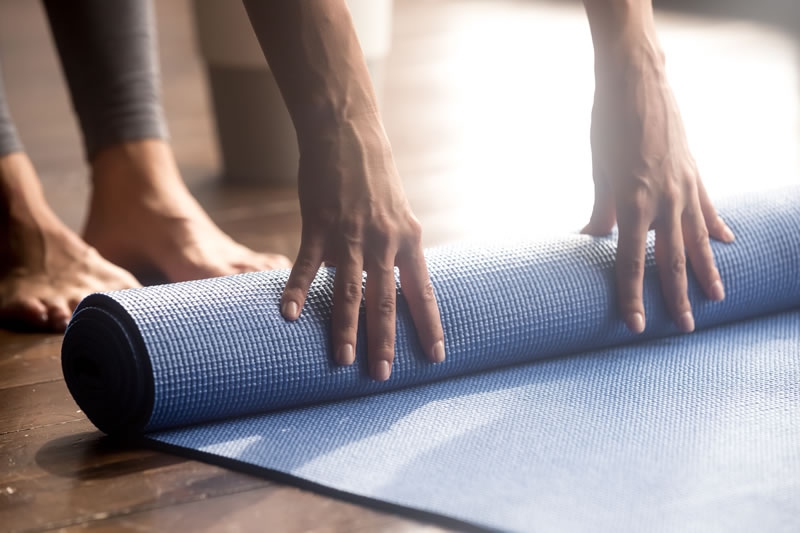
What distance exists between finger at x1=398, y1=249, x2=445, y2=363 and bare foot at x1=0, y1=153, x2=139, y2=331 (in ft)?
1.85

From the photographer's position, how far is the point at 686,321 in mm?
1319

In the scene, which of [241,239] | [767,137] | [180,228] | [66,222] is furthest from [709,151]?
[66,222]

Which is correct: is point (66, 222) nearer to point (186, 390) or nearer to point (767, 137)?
point (186, 390)

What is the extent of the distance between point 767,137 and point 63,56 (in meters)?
1.44

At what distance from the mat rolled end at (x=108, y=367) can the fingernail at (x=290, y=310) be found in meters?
0.15

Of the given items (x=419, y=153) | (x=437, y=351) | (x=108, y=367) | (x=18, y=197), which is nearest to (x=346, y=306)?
(x=437, y=351)

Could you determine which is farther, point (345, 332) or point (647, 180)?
point (647, 180)

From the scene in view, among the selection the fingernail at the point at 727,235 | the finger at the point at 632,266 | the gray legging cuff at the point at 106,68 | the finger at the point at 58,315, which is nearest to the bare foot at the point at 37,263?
the finger at the point at 58,315

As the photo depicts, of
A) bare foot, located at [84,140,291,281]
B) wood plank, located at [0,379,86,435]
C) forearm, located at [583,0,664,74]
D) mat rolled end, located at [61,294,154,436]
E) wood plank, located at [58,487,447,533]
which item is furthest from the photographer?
bare foot, located at [84,140,291,281]

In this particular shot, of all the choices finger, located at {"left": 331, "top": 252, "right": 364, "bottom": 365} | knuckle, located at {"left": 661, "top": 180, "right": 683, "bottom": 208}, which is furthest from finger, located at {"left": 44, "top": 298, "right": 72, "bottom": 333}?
knuckle, located at {"left": 661, "top": 180, "right": 683, "bottom": 208}

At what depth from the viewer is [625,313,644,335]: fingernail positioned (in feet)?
4.23

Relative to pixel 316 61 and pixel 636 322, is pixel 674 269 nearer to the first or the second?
pixel 636 322

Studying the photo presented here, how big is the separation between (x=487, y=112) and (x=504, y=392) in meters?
1.64

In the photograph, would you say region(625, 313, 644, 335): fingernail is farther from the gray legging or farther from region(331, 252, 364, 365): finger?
the gray legging
